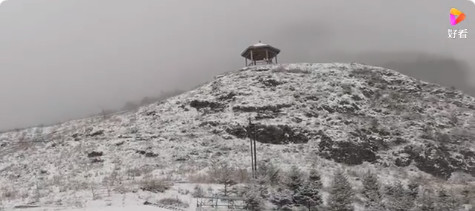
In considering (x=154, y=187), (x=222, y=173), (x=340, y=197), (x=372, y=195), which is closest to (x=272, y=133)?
(x=222, y=173)

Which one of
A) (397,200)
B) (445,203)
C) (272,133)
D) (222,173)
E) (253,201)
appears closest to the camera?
(253,201)

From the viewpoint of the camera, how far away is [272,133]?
108 feet

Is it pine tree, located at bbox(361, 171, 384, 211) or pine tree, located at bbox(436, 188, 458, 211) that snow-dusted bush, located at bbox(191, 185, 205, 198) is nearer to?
pine tree, located at bbox(361, 171, 384, 211)

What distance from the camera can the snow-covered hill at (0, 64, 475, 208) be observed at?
28750 mm

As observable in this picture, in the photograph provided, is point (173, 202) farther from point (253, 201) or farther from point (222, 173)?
point (222, 173)

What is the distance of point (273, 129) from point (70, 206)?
20.4 m

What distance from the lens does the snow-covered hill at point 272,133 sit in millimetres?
28750

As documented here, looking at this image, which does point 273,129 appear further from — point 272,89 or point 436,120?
point 436,120

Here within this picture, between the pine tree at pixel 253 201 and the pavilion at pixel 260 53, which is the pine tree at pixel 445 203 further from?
the pavilion at pixel 260 53

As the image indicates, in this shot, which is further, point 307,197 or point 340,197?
point 340,197

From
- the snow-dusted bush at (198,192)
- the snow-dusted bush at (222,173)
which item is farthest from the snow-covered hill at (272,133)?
the snow-dusted bush at (198,192)

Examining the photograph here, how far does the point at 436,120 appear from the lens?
36188 millimetres

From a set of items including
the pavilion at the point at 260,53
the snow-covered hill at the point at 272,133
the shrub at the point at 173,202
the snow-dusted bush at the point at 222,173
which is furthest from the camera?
the pavilion at the point at 260,53

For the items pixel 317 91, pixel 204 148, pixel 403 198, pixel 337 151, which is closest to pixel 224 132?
pixel 204 148
